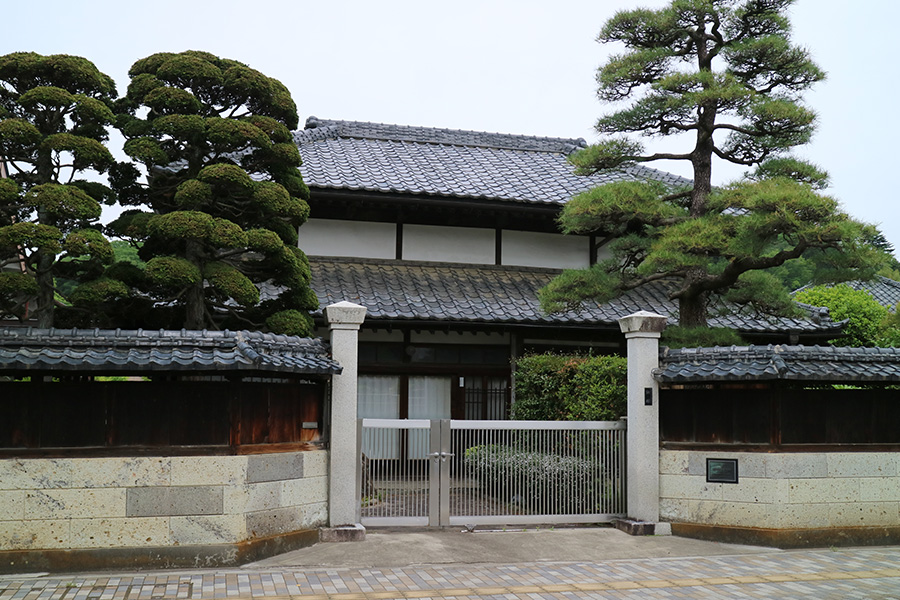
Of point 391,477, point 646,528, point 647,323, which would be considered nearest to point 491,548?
point 391,477

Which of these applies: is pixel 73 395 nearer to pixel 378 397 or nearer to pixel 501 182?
pixel 378 397

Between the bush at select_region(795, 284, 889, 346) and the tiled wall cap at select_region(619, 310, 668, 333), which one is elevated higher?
the bush at select_region(795, 284, 889, 346)

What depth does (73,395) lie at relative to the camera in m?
8.74

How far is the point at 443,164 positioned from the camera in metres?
18.3

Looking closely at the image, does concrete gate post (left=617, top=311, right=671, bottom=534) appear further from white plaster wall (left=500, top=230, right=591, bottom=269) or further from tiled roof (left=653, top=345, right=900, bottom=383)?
white plaster wall (left=500, top=230, right=591, bottom=269)

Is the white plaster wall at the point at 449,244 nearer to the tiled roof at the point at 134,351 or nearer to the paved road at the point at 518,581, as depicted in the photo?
the tiled roof at the point at 134,351

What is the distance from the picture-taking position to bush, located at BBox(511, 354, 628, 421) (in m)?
12.0

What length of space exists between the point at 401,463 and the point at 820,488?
5.63m

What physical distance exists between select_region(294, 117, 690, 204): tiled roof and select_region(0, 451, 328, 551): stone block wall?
754cm

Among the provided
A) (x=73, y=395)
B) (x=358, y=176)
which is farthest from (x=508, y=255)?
(x=73, y=395)

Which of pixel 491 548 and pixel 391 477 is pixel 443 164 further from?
pixel 491 548

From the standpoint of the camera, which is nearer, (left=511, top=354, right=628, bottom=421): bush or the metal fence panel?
the metal fence panel

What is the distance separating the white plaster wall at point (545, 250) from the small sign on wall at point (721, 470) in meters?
7.12

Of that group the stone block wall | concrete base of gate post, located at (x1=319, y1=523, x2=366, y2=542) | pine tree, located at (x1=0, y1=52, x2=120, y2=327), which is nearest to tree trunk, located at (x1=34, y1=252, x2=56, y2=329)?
pine tree, located at (x1=0, y1=52, x2=120, y2=327)
